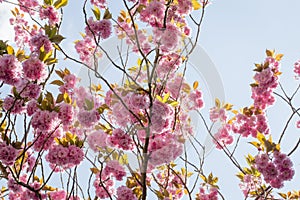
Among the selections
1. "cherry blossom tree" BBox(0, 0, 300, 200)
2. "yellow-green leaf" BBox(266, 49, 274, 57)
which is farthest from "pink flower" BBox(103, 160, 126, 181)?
"yellow-green leaf" BBox(266, 49, 274, 57)

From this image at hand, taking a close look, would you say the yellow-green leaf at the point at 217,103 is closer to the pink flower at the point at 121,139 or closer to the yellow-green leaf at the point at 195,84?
the yellow-green leaf at the point at 195,84

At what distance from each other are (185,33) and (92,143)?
5.60 feet

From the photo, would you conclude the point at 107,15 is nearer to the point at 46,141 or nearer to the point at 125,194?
the point at 46,141

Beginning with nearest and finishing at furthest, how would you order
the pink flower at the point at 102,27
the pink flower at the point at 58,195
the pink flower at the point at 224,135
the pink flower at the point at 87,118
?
the pink flower at the point at 87,118 → the pink flower at the point at 102,27 → the pink flower at the point at 58,195 → the pink flower at the point at 224,135

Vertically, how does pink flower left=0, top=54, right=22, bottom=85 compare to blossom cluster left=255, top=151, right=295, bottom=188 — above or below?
above

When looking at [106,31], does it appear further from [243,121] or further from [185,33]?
[243,121]

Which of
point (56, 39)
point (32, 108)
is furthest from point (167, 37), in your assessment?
point (32, 108)

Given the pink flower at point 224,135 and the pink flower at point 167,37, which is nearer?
the pink flower at point 167,37

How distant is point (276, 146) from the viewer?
371cm

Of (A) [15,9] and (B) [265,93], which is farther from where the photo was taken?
(A) [15,9]

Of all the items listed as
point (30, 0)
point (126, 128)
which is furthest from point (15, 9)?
point (126, 128)

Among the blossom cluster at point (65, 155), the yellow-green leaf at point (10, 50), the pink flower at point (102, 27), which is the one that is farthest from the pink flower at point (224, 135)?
the yellow-green leaf at point (10, 50)

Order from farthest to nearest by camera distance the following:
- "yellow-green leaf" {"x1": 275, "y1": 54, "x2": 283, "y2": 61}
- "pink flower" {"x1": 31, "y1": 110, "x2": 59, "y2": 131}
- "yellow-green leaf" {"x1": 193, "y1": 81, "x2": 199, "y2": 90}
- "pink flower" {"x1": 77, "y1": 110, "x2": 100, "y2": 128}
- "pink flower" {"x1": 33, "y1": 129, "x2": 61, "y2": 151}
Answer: "yellow-green leaf" {"x1": 193, "y1": 81, "x2": 199, "y2": 90} < "yellow-green leaf" {"x1": 275, "y1": 54, "x2": 283, "y2": 61} < "pink flower" {"x1": 33, "y1": 129, "x2": 61, "y2": 151} < "pink flower" {"x1": 77, "y1": 110, "x2": 100, "y2": 128} < "pink flower" {"x1": 31, "y1": 110, "x2": 59, "y2": 131}

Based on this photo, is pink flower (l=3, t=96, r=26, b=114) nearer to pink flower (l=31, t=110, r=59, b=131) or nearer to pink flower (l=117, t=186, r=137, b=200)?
pink flower (l=31, t=110, r=59, b=131)
